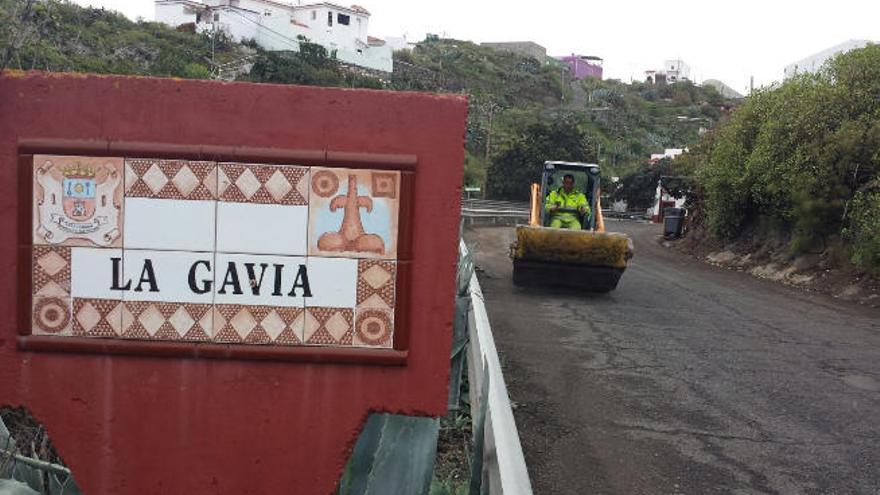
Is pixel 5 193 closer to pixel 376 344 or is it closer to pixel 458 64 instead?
pixel 376 344

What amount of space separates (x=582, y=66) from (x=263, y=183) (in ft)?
482

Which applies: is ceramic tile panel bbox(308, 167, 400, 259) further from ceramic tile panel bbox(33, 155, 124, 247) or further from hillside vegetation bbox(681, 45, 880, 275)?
hillside vegetation bbox(681, 45, 880, 275)

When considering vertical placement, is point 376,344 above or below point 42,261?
below

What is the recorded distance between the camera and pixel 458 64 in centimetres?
10112

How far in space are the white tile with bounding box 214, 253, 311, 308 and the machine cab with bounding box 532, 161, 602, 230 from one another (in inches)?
453

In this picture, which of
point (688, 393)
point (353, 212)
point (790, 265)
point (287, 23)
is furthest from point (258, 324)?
point (287, 23)

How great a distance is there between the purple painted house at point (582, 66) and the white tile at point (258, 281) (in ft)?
440

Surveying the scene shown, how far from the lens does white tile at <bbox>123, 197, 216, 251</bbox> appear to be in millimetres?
2631

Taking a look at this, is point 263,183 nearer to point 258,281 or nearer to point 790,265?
point 258,281

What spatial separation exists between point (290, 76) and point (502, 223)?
23.0m

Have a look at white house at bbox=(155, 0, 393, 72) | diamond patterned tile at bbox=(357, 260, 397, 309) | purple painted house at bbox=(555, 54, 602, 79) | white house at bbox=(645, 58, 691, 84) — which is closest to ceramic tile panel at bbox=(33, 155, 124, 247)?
diamond patterned tile at bbox=(357, 260, 397, 309)

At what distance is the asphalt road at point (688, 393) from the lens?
15.8 ft

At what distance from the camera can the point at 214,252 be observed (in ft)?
8.68

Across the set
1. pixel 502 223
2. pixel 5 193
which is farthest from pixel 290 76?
pixel 5 193
